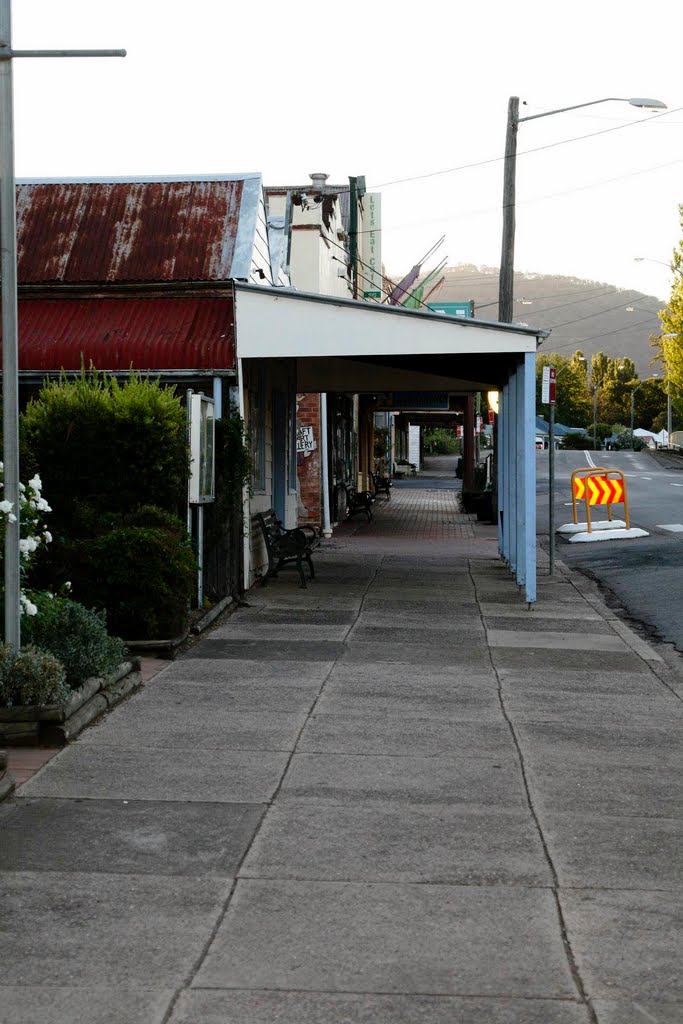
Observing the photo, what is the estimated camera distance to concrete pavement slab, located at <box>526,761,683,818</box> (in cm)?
612

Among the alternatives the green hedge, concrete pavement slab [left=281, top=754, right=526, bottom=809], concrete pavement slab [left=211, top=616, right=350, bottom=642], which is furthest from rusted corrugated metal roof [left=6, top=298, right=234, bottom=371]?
concrete pavement slab [left=281, top=754, right=526, bottom=809]

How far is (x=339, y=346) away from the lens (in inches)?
536

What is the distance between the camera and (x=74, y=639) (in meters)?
8.62

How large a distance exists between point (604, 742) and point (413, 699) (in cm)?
162

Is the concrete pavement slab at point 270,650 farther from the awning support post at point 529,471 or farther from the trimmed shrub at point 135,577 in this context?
the awning support post at point 529,471

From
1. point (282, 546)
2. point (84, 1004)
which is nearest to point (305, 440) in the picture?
point (282, 546)

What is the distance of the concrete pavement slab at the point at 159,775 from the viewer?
6328mm

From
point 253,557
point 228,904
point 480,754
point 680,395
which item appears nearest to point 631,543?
point 253,557

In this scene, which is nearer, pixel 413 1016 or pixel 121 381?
pixel 413 1016

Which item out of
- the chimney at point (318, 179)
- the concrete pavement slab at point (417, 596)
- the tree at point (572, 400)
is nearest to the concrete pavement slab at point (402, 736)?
the concrete pavement slab at point (417, 596)

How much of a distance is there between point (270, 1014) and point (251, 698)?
194 inches

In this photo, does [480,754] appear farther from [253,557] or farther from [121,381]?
[253,557]

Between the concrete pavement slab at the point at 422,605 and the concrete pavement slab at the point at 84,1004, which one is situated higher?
the concrete pavement slab at the point at 422,605

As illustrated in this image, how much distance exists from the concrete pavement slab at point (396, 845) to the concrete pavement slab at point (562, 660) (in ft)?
13.8
